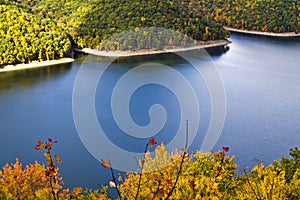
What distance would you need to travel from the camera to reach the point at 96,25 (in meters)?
19.4

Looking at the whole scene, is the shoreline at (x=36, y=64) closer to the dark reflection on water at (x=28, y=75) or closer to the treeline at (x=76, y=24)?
the treeline at (x=76, y=24)

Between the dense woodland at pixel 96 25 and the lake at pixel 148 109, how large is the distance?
3.88 ft

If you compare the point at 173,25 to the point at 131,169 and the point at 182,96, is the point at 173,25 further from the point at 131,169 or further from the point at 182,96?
the point at 131,169

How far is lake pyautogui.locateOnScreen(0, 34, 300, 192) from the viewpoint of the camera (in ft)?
28.8

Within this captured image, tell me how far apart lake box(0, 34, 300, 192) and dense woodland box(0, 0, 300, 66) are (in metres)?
1.18

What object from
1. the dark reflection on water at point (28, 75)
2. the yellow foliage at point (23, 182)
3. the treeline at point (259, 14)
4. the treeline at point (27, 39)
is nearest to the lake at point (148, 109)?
the dark reflection on water at point (28, 75)

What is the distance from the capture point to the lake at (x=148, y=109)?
8.77m

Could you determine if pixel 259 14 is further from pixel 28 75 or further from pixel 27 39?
pixel 28 75

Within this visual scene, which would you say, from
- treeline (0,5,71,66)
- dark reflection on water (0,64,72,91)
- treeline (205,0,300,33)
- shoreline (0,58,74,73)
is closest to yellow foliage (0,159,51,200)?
dark reflection on water (0,64,72,91)

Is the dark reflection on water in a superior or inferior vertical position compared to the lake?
superior

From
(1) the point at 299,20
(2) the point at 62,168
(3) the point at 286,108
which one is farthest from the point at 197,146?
(1) the point at 299,20

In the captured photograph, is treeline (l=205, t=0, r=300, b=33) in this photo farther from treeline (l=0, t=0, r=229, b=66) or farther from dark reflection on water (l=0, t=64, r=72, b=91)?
dark reflection on water (l=0, t=64, r=72, b=91)

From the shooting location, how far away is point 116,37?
18375 mm

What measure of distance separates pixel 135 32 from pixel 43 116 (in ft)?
30.2
